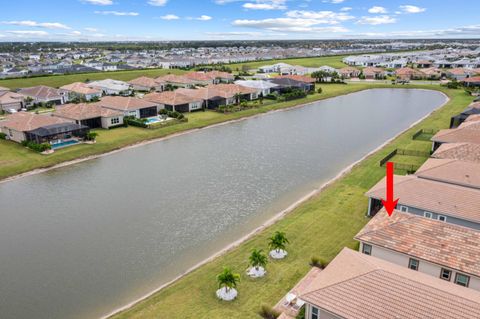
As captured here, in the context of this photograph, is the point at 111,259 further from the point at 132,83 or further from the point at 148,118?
the point at 132,83

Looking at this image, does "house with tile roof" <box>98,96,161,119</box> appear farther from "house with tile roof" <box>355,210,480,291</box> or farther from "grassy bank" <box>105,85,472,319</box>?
"house with tile roof" <box>355,210,480,291</box>

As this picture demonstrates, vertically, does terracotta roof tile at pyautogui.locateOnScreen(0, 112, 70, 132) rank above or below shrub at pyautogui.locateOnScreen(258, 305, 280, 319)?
above

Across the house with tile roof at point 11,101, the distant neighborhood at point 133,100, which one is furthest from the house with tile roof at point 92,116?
the house with tile roof at point 11,101

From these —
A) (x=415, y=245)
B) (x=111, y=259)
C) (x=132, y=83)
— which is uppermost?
(x=132, y=83)

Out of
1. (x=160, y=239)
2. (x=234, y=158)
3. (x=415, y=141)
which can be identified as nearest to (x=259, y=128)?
(x=234, y=158)

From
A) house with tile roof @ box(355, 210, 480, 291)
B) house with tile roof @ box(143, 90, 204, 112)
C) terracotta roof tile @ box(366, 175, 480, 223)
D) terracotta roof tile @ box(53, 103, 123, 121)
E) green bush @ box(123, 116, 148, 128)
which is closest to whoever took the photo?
house with tile roof @ box(355, 210, 480, 291)

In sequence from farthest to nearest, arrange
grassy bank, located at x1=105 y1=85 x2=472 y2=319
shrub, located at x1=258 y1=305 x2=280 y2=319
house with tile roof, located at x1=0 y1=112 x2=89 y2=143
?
house with tile roof, located at x1=0 y1=112 x2=89 y2=143 < grassy bank, located at x1=105 y1=85 x2=472 y2=319 < shrub, located at x1=258 y1=305 x2=280 y2=319

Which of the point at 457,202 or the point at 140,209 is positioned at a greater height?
the point at 457,202

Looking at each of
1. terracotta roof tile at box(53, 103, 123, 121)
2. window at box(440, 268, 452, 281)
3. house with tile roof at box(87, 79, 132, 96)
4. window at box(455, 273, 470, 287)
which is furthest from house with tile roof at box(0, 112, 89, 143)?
window at box(455, 273, 470, 287)
